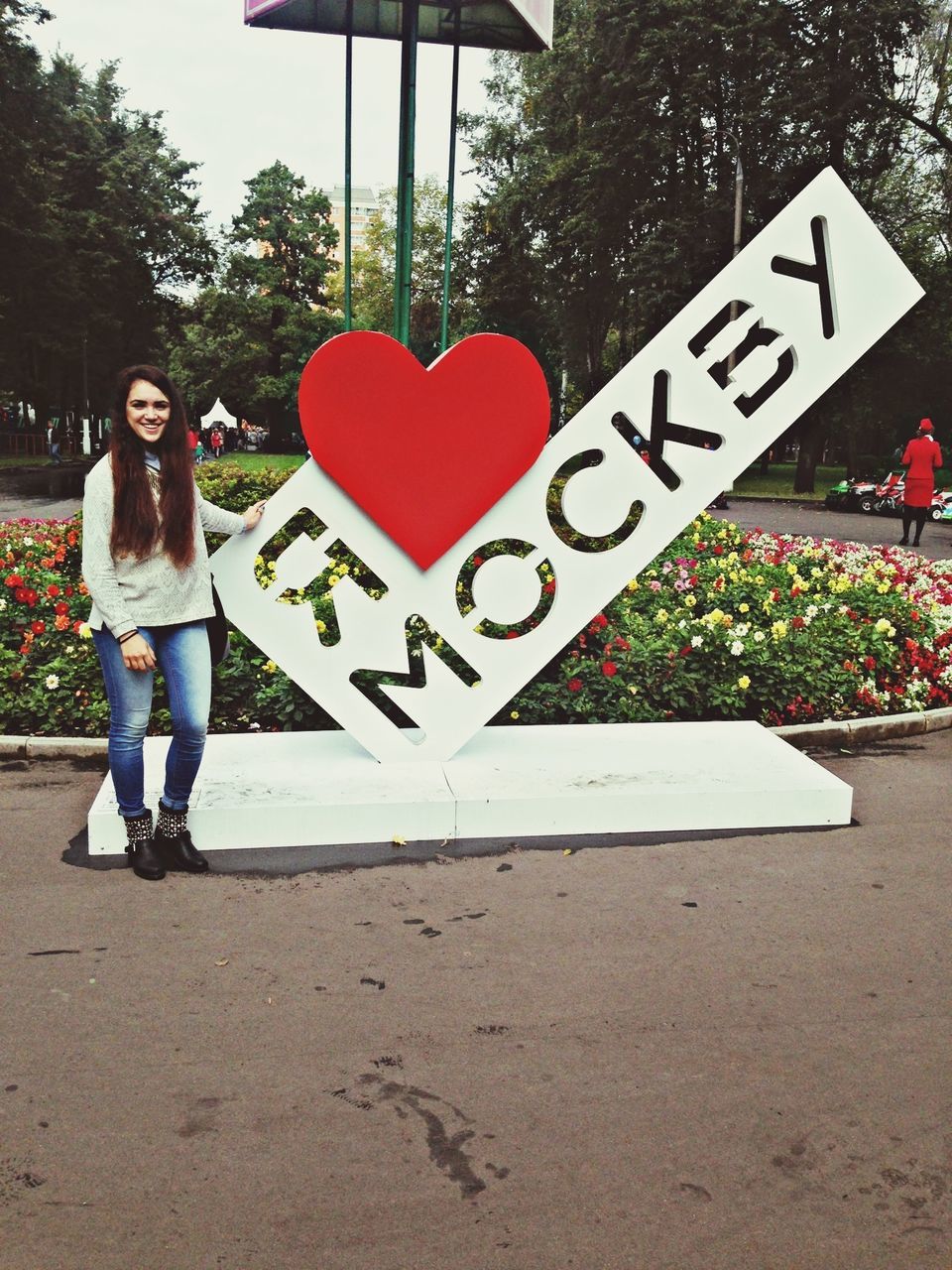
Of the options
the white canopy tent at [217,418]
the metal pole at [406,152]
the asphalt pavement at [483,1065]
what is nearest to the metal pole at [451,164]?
the metal pole at [406,152]

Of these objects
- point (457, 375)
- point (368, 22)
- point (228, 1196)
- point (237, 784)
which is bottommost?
point (228, 1196)

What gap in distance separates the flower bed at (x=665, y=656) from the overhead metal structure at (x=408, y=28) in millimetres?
3845

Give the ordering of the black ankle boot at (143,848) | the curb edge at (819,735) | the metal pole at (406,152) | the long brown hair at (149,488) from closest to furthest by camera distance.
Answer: the long brown hair at (149,488), the black ankle boot at (143,848), the curb edge at (819,735), the metal pole at (406,152)

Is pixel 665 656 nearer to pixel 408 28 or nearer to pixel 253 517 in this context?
pixel 253 517

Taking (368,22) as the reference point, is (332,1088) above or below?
below

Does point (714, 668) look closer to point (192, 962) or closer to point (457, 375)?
point (457, 375)

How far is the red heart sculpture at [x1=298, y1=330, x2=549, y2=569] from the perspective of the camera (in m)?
5.06

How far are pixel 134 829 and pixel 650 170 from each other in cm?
3073

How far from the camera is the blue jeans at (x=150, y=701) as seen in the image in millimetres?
4324

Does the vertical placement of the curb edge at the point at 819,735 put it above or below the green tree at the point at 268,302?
below

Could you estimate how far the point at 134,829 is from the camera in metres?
4.54

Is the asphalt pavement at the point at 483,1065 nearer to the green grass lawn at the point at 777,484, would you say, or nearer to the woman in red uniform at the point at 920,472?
the woman in red uniform at the point at 920,472

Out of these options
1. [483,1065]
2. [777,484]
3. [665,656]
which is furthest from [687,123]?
[483,1065]

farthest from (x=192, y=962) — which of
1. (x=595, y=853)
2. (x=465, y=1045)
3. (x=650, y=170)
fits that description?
(x=650, y=170)
